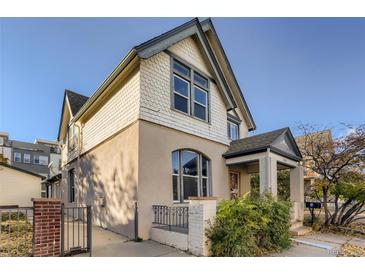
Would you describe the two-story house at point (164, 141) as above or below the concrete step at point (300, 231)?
above

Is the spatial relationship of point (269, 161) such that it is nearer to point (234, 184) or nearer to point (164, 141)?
point (234, 184)

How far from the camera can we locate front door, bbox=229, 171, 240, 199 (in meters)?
13.0

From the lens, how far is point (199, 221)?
20.5 ft

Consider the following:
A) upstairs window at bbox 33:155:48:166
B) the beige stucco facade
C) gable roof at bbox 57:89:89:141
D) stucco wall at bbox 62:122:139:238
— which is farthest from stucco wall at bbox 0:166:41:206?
upstairs window at bbox 33:155:48:166

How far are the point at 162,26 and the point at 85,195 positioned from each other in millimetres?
8540

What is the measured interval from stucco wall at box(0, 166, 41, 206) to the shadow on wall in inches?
472

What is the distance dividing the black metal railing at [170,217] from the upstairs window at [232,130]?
25.3ft

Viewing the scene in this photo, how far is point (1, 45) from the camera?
910 cm

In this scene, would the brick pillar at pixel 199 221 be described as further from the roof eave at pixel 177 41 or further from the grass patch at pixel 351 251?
the roof eave at pixel 177 41

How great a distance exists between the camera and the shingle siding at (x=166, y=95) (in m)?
8.61

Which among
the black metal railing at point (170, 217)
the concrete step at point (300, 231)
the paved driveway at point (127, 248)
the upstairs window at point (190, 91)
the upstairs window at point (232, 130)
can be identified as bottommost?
the concrete step at point (300, 231)

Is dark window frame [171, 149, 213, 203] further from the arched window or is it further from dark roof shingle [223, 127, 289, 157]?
dark roof shingle [223, 127, 289, 157]

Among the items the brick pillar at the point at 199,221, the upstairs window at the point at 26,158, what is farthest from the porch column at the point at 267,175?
the upstairs window at the point at 26,158
